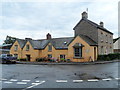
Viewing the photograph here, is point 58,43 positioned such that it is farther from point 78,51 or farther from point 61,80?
point 61,80

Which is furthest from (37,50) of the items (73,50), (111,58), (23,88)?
(23,88)

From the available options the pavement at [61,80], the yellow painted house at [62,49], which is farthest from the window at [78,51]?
the pavement at [61,80]

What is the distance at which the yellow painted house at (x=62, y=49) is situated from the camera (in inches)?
1007

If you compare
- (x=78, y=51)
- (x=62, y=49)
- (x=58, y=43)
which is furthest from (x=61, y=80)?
(x=58, y=43)

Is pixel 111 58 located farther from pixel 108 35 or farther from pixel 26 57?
pixel 26 57

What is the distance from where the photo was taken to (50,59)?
2831 cm

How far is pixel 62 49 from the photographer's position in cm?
2841

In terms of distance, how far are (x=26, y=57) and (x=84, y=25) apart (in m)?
15.4

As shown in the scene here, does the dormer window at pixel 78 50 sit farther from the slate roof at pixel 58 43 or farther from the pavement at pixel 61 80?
the pavement at pixel 61 80

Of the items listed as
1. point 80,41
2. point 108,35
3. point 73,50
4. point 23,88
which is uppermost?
point 108,35

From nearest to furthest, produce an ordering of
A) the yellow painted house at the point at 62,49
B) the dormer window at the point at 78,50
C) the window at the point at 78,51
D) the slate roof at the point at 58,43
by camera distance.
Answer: the yellow painted house at the point at 62,49
the dormer window at the point at 78,50
the window at the point at 78,51
the slate roof at the point at 58,43

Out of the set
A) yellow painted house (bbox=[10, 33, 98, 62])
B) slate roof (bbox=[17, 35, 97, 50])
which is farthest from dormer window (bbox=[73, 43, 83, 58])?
slate roof (bbox=[17, 35, 97, 50])

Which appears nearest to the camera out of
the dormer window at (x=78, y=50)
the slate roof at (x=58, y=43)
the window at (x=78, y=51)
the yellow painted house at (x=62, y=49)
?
the yellow painted house at (x=62, y=49)

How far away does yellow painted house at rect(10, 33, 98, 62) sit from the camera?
2558 cm
